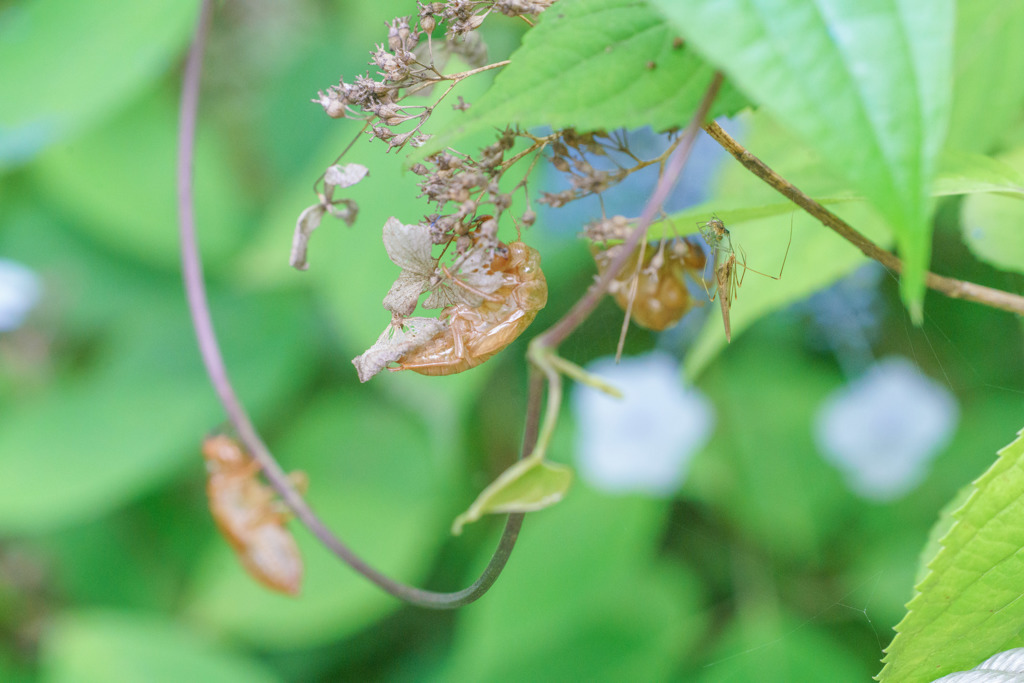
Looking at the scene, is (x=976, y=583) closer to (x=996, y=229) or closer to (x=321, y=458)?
(x=996, y=229)

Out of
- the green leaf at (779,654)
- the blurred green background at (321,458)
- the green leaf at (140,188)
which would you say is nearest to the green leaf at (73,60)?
the blurred green background at (321,458)

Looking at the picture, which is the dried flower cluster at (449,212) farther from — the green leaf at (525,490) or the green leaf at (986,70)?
the green leaf at (986,70)

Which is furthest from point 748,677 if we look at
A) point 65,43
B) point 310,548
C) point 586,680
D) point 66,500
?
point 65,43

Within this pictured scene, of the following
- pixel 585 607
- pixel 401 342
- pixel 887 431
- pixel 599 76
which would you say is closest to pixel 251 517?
pixel 585 607

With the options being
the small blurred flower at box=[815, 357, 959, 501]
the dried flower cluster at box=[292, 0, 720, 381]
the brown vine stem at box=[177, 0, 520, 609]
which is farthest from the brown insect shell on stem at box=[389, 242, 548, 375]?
the small blurred flower at box=[815, 357, 959, 501]

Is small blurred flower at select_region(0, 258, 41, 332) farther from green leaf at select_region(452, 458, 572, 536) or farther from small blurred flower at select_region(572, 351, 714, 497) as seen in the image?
green leaf at select_region(452, 458, 572, 536)

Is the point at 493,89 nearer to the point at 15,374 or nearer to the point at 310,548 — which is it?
the point at 310,548
